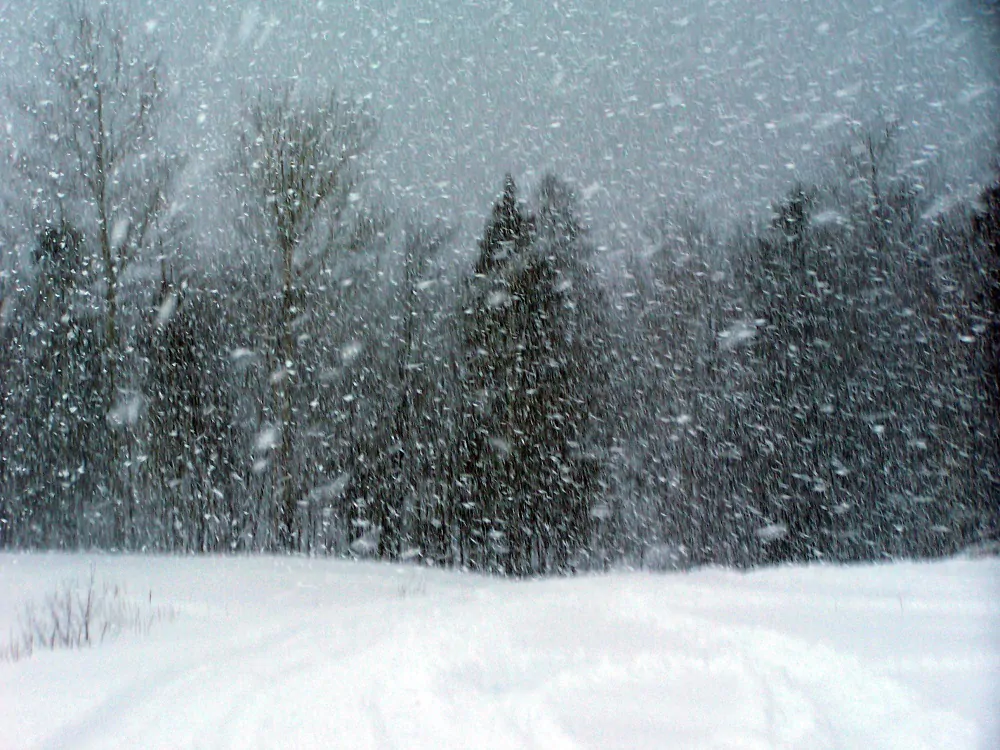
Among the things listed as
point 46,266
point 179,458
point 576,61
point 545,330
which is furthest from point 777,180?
point 46,266

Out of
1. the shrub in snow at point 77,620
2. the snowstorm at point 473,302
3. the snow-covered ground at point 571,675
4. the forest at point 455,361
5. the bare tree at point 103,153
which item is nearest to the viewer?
the snow-covered ground at point 571,675

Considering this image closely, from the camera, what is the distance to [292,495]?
42.5ft

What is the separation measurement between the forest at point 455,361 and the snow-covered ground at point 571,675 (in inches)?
350

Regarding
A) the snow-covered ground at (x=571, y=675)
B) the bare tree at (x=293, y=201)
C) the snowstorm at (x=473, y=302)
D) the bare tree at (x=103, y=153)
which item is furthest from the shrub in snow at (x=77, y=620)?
the bare tree at (x=293, y=201)

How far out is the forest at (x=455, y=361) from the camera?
11984 millimetres

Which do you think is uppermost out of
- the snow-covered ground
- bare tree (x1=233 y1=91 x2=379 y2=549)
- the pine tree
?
bare tree (x1=233 y1=91 x2=379 y2=549)

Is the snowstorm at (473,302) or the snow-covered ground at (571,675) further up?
the snowstorm at (473,302)

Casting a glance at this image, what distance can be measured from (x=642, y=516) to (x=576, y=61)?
1134 cm

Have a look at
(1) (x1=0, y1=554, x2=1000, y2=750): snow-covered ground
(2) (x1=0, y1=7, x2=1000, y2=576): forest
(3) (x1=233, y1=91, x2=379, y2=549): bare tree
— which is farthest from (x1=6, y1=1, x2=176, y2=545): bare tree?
(1) (x1=0, y1=554, x2=1000, y2=750): snow-covered ground

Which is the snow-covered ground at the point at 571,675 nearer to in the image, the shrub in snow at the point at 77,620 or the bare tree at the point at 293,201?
the shrub in snow at the point at 77,620

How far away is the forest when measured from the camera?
11984 mm

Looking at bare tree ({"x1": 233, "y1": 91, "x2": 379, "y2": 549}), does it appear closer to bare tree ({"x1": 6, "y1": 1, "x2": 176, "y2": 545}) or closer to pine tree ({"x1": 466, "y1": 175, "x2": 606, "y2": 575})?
bare tree ({"x1": 6, "y1": 1, "x2": 176, "y2": 545})

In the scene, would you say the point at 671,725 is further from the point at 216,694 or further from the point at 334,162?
the point at 334,162

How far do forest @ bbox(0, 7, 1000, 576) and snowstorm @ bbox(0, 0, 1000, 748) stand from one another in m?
0.06
